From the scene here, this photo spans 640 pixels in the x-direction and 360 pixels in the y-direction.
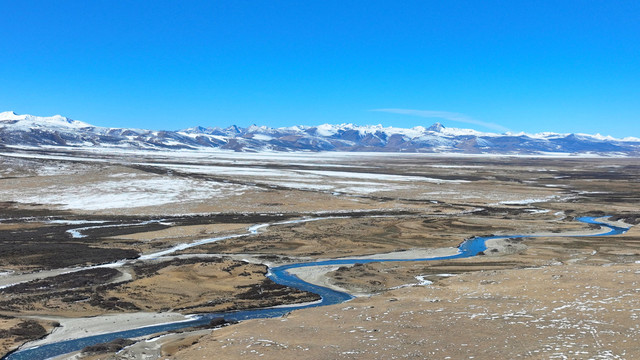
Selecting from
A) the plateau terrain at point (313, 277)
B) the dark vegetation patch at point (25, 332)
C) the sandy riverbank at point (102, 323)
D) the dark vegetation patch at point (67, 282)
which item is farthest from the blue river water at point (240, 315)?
the dark vegetation patch at point (67, 282)

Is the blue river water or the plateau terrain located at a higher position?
the plateau terrain

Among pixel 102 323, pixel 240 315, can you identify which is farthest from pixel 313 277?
pixel 102 323

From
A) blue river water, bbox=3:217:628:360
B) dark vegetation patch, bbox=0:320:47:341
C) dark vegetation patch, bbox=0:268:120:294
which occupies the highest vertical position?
dark vegetation patch, bbox=0:320:47:341

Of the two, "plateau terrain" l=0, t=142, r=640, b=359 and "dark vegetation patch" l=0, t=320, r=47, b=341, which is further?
"dark vegetation patch" l=0, t=320, r=47, b=341

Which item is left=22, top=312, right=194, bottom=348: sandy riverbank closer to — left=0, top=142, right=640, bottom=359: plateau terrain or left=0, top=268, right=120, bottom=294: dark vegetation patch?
left=0, top=142, right=640, bottom=359: plateau terrain

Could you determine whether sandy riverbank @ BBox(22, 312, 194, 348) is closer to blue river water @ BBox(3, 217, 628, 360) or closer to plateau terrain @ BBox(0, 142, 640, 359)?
plateau terrain @ BBox(0, 142, 640, 359)

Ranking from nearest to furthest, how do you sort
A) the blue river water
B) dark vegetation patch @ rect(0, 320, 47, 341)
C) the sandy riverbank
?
the blue river water, dark vegetation patch @ rect(0, 320, 47, 341), the sandy riverbank

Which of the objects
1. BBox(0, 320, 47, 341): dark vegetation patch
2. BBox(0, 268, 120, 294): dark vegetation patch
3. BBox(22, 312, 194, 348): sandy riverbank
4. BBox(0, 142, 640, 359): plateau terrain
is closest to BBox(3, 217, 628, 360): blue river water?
BBox(0, 142, 640, 359): plateau terrain

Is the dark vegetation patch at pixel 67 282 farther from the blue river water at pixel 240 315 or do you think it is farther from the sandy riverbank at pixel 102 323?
the blue river water at pixel 240 315

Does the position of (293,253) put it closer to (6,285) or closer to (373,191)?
(6,285)

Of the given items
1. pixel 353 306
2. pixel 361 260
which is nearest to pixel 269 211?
pixel 361 260

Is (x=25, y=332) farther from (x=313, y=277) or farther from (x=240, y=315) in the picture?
(x=313, y=277)

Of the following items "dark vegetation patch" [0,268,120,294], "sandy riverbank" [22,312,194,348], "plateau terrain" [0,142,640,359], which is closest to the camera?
"plateau terrain" [0,142,640,359]
